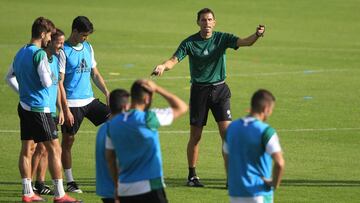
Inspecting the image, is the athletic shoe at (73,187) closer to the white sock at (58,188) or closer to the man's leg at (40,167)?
the man's leg at (40,167)

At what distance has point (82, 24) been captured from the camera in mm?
14523

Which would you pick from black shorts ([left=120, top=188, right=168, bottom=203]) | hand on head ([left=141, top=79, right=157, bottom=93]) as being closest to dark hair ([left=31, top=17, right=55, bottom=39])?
hand on head ([left=141, top=79, right=157, bottom=93])

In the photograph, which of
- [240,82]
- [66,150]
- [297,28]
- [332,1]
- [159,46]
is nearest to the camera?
[66,150]

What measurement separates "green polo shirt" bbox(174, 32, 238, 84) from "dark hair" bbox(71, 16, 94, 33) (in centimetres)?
150

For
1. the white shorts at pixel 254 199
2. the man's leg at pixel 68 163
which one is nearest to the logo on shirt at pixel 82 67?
the man's leg at pixel 68 163

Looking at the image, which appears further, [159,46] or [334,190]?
[159,46]

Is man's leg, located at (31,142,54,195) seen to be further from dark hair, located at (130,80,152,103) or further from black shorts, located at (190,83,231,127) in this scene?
dark hair, located at (130,80,152,103)

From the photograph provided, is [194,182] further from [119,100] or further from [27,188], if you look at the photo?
[119,100]

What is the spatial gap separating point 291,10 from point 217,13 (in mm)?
3177

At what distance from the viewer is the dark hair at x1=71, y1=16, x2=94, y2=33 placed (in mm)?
14484

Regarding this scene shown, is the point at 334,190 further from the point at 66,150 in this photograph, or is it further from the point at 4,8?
the point at 4,8

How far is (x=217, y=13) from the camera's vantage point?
4066 centimetres

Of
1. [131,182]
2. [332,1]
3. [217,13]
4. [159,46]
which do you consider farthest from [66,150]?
[332,1]

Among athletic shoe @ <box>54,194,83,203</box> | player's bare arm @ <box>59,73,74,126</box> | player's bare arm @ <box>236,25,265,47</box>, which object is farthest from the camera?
player's bare arm @ <box>236,25,265,47</box>
